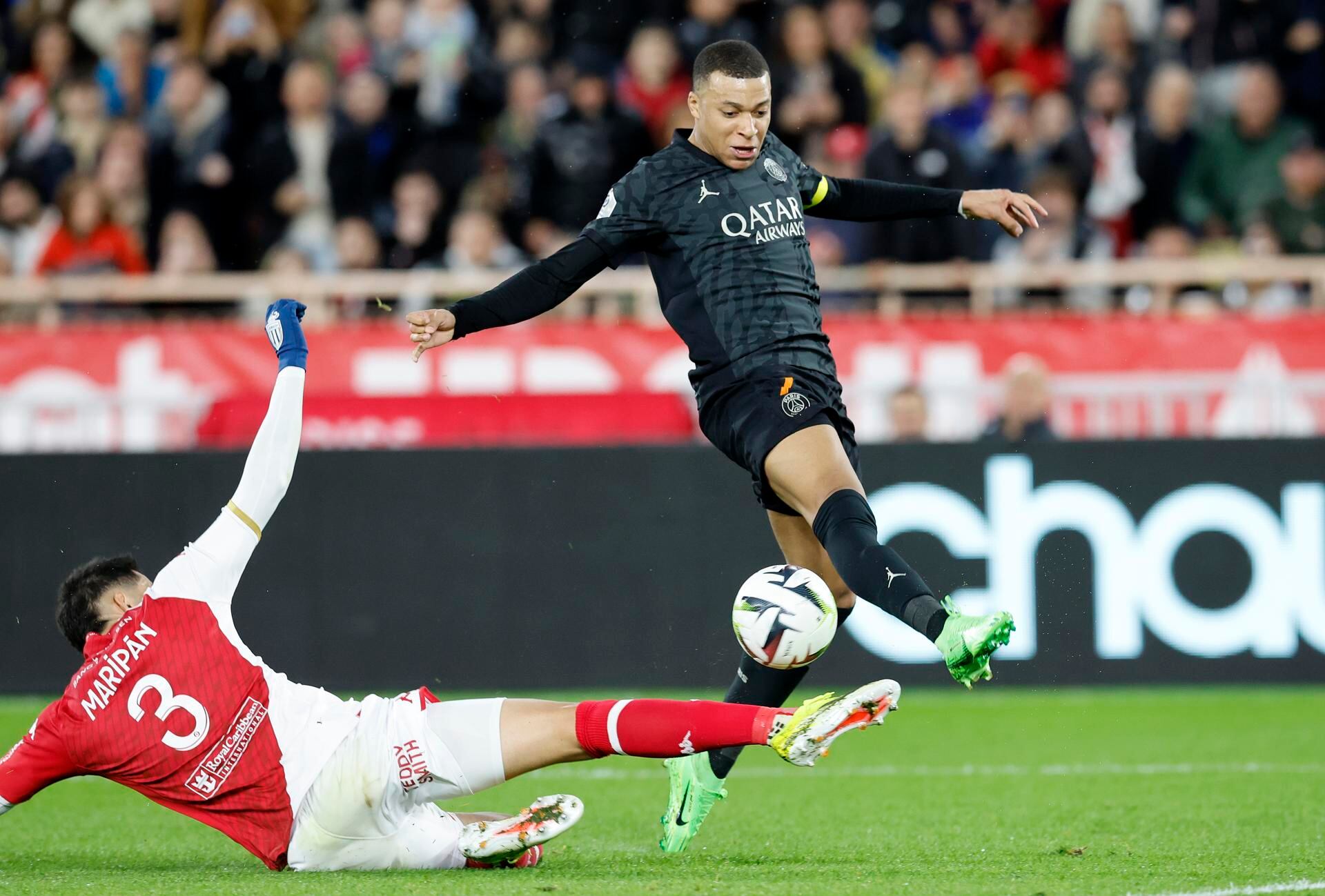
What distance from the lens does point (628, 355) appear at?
11375mm

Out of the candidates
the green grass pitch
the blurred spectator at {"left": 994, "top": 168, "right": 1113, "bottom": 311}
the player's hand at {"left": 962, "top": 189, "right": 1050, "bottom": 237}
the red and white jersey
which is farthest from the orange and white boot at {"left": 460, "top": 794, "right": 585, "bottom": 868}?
the blurred spectator at {"left": 994, "top": 168, "right": 1113, "bottom": 311}

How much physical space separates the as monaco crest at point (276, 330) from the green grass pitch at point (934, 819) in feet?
5.12

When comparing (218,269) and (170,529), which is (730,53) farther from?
(218,269)

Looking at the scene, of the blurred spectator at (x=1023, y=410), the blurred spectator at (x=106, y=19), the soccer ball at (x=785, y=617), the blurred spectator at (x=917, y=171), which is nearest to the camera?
the soccer ball at (x=785, y=617)

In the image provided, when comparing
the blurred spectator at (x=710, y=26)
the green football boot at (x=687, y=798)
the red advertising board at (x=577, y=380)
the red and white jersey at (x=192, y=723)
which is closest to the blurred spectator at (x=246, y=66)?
the red advertising board at (x=577, y=380)

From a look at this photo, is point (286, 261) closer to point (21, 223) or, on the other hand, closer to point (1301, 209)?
point (21, 223)

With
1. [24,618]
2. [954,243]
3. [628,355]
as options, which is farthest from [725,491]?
[24,618]

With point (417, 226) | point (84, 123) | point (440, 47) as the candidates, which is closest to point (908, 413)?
point (417, 226)

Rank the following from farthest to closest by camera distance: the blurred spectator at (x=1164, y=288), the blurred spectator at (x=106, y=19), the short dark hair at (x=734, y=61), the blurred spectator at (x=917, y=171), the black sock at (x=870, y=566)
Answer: the blurred spectator at (x=106, y=19) < the blurred spectator at (x=917, y=171) < the blurred spectator at (x=1164, y=288) < the short dark hair at (x=734, y=61) < the black sock at (x=870, y=566)

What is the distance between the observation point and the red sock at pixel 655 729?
508 cm

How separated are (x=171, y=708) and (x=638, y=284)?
681cm

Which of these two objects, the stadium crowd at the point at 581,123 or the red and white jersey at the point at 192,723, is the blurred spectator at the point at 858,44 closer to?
the stadium crowd at the point at 581,123

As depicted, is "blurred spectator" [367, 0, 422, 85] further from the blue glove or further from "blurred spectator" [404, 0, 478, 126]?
the blue glove

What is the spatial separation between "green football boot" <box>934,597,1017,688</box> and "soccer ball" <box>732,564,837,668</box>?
0.49 m
